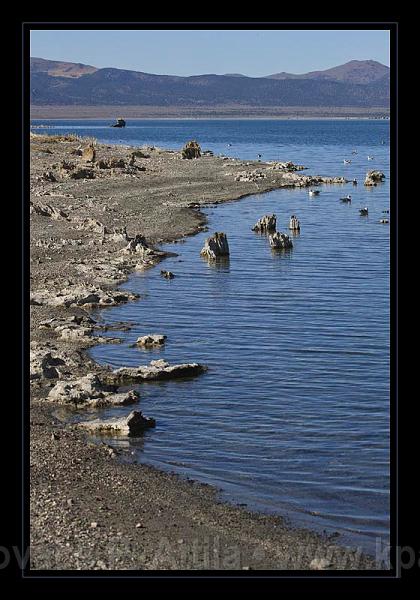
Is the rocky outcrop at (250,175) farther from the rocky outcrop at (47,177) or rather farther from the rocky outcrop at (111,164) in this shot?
the rocky outcrop at (47,177)

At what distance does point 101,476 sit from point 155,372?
423 cm

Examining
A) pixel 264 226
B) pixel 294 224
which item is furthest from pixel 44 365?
pixel 294 224

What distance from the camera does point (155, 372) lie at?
48.7 ft

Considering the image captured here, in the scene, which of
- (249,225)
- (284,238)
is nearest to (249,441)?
(284,238)

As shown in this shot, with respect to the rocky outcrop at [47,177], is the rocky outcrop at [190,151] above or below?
above

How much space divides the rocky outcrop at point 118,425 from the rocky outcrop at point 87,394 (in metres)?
0.83

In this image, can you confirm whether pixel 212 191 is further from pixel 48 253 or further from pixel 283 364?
pixel 283 364

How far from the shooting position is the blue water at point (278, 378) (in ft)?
35.5

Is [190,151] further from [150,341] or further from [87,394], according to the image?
[87,394]

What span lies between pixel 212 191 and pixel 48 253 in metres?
19.9

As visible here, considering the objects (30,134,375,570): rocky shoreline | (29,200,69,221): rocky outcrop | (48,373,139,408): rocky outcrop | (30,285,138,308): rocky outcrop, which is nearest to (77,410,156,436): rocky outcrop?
(30,134,375,570): rocky shoreline

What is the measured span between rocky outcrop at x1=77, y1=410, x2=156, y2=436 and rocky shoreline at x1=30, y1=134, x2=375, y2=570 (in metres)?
0.02
